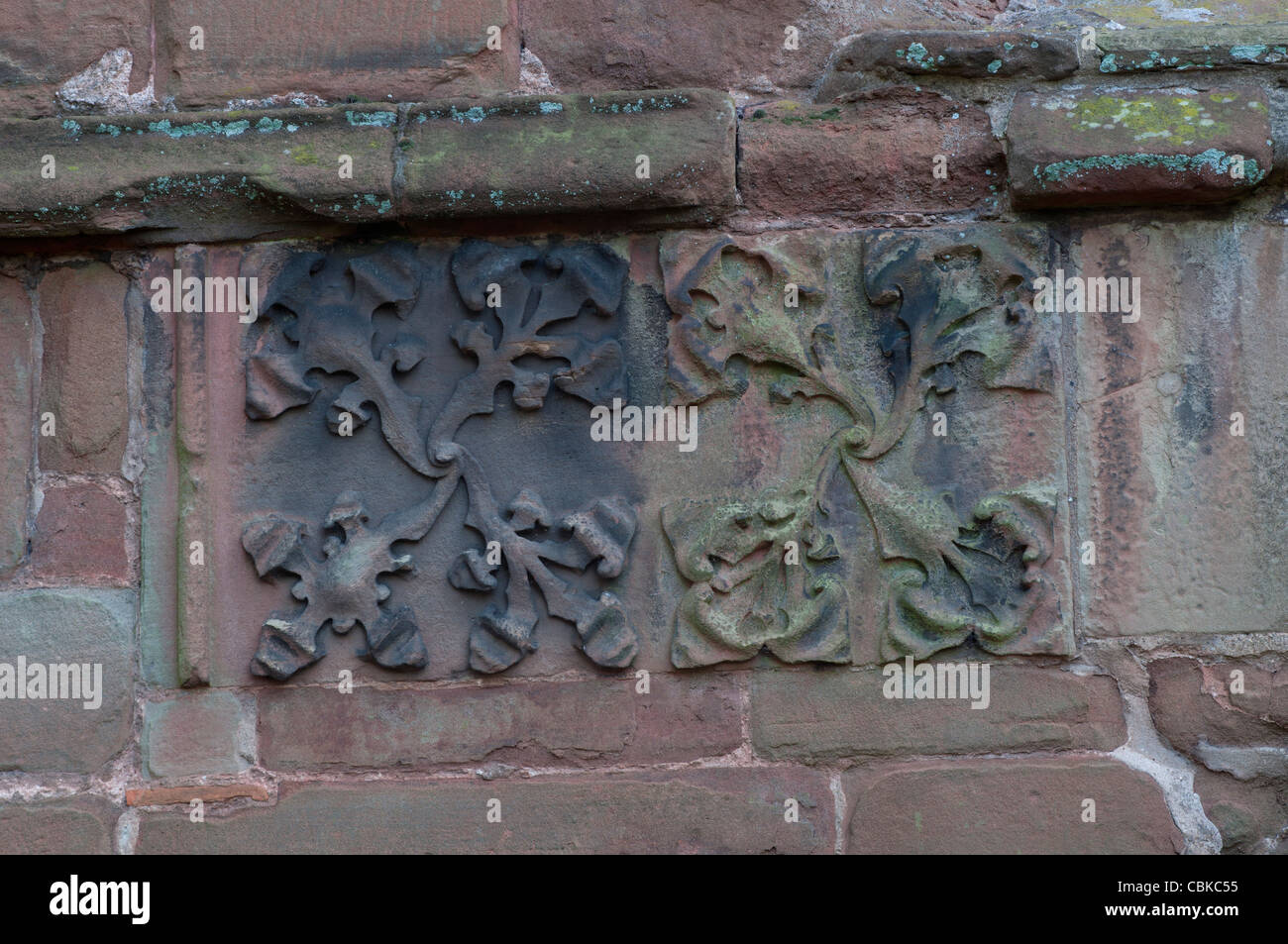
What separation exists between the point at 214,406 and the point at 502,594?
0.59 m

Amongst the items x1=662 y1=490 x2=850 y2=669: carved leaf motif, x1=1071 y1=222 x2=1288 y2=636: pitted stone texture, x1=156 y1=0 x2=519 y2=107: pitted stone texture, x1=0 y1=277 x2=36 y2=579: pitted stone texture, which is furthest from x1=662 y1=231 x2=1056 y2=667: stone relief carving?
x1=0 y1=277 x2=36 y2=579: pitted stone texture

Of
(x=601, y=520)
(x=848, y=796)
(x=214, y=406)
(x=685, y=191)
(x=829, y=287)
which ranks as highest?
(x=685, y=191)

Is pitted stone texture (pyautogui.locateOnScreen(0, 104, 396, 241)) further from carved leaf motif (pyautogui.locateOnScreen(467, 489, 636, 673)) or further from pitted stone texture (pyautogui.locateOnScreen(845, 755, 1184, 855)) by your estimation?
pitted stone texture (pyautogui.locateOnScreen(845, 755, 1184, 855))

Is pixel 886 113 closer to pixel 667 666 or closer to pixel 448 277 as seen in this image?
pixel 448 277

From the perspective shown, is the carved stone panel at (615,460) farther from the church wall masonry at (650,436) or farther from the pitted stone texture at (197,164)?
the pitted stone texture at (197,164)

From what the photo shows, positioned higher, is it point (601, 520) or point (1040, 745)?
point (601, 520)

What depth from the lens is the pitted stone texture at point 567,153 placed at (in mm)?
1900

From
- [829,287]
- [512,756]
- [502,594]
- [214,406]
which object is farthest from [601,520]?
[214,406]

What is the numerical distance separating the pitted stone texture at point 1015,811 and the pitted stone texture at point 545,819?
10cm

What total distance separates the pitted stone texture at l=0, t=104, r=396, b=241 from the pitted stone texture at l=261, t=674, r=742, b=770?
2.70 ft

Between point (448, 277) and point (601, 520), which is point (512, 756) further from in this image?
point (448, 277)

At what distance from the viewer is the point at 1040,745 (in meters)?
1.91

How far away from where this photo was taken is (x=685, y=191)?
1.92 meters

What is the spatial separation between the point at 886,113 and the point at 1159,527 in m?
0.83
